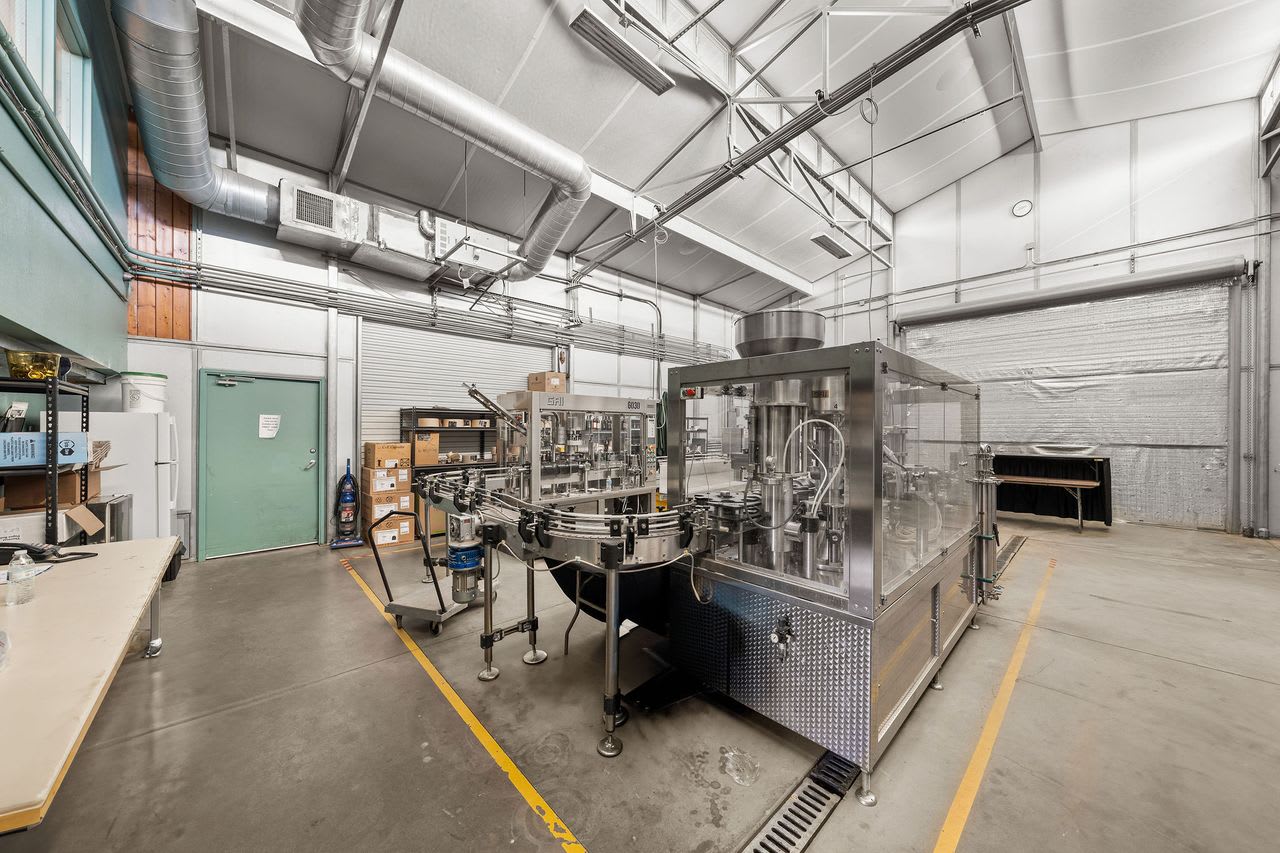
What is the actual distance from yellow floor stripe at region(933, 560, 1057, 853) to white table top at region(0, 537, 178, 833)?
6.86 ft

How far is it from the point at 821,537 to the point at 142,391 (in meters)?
4.97

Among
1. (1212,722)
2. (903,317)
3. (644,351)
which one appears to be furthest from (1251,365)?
(644,351)

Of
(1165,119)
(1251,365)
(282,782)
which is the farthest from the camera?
(1165,119)

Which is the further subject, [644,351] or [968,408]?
[644,351]

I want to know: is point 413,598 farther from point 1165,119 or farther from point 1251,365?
point 1165,119

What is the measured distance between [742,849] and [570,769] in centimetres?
65

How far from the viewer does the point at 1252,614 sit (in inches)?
116

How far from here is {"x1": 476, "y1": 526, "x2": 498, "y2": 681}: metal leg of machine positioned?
2.05 m

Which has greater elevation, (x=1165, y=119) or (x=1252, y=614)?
(x=1165, y=119)

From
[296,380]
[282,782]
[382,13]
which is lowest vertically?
[282,782]

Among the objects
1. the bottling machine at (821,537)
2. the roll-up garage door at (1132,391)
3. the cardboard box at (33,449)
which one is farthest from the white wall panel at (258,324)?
the roll-up garage door at (1132,391)

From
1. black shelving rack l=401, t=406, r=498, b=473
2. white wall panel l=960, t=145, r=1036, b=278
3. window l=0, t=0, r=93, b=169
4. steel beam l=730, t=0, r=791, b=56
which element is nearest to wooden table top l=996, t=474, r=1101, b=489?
white wall panel l=960, t=145, r=1036, b=278

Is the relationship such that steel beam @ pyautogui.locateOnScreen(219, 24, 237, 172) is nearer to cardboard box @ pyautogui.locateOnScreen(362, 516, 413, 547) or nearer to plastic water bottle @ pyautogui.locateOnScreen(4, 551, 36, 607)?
plastic water bottle @ pyautogui.locateOnScreen(4, 551, 36, 607)

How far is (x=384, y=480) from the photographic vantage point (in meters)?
4.56
